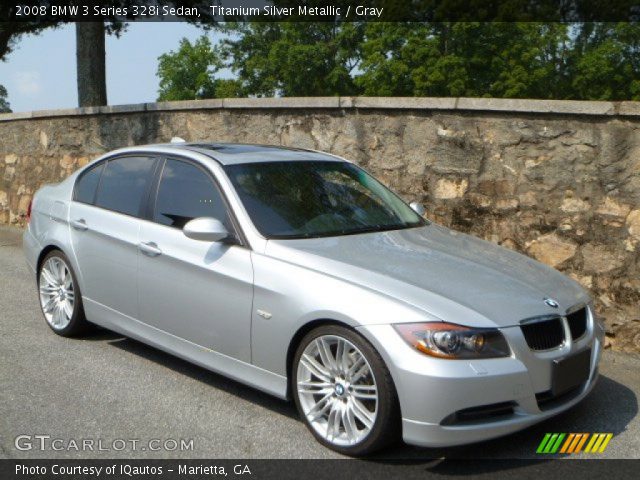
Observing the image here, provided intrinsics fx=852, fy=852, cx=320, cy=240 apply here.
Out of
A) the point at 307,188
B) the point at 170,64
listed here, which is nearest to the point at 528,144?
the point at 307,188

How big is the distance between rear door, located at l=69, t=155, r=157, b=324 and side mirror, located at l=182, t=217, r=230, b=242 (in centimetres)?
82

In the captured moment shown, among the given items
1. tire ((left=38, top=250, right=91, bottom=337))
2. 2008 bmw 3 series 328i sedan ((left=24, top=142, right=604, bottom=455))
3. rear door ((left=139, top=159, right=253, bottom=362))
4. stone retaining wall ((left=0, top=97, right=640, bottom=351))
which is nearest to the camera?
2008 bmw 3 series 328i sedan ((left=24, top=142, right=604, bottom=455))

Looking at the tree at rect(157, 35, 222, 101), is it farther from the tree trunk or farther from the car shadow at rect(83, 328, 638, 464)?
the car shadow at rect(83, 328, 638, 464)


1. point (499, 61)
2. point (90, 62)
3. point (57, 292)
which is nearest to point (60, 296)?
point (57, 292)

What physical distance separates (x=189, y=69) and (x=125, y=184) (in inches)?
2855

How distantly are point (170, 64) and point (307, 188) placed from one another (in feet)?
243

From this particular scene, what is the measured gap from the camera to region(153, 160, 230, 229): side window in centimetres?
541

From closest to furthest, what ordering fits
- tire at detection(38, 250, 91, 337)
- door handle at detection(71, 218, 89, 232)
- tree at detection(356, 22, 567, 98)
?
1. door handle at detection(71, 218, 89, 232)
2. tire at detection(38, 250, 91, 337)
3. tree at detection(356, 22, 567, 98)

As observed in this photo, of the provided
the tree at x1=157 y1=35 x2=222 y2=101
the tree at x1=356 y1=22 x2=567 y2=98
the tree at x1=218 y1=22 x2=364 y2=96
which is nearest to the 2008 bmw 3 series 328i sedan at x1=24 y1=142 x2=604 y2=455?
the tree at x1=356 y1=22 x2=567 y2=98

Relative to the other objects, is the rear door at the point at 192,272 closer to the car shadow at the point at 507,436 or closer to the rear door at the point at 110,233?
the rear door at the point at 110,233

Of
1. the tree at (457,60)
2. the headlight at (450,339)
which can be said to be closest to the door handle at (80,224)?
the headlight at (450,339)

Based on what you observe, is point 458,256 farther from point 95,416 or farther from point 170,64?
point 170,64

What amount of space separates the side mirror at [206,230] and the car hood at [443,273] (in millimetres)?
314

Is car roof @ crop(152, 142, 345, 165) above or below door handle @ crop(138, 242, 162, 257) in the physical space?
above
